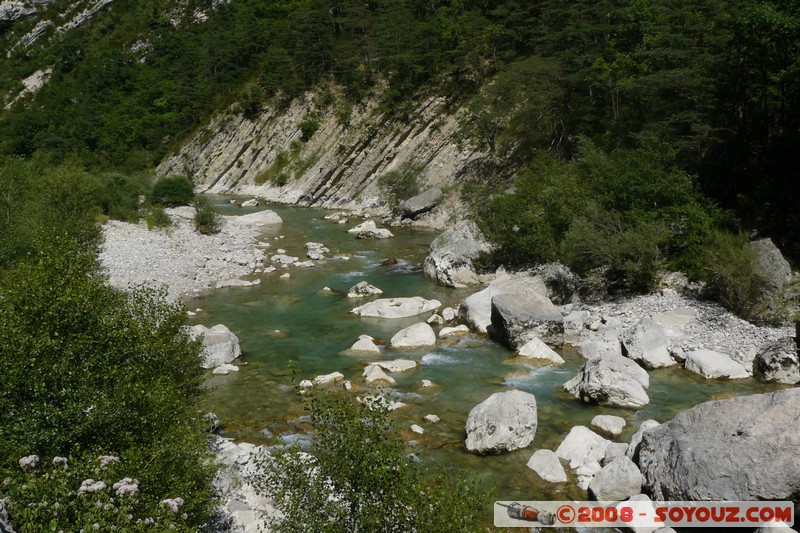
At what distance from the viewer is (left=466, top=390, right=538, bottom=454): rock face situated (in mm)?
14273

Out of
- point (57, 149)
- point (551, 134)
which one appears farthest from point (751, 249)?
point (57, 149)

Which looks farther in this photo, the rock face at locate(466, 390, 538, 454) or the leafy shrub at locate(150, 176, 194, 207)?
the leafy shrub at locate(150, 176, 194, 207)

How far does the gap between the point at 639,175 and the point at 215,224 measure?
98.2 ft

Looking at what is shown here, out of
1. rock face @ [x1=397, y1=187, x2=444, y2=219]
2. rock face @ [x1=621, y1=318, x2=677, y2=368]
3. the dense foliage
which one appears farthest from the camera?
rock face @ [x1=397, y1=187, x2=444, y2=219]

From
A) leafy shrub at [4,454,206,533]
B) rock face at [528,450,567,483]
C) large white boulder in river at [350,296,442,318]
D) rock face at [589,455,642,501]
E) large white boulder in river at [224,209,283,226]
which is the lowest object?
large white boulder in river at [224,209,283,226]

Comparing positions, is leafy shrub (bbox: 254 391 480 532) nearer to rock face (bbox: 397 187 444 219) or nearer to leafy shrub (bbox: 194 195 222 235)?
leafy shrub (bbox: 194 195 222 235)

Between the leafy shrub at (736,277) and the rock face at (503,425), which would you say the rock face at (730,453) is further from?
the leafy shrub at (736,277)

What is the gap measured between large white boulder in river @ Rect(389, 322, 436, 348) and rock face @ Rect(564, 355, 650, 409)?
21.4 feet

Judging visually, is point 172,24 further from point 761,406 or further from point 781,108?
point 761,406

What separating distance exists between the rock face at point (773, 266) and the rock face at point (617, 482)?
502 inches

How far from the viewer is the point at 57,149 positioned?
278 ft

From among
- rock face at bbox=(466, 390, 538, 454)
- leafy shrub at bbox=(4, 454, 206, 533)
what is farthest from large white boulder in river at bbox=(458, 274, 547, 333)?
leafy shrub at bbox=(4, 454, 206, 533)

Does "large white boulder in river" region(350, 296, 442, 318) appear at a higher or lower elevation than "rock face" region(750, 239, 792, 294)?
lower

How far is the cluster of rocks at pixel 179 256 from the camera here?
30344mm
